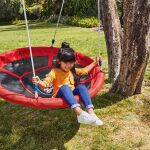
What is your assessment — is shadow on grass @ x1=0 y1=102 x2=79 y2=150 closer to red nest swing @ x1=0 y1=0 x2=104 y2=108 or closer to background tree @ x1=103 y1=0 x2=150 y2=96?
red nest swing @ x1=0 y1=0 x2=104 y2=108

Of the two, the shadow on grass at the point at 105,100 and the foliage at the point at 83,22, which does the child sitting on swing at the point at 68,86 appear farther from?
the foliage at the point at 83,22

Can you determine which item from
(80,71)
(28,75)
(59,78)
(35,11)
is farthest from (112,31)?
(35,11)

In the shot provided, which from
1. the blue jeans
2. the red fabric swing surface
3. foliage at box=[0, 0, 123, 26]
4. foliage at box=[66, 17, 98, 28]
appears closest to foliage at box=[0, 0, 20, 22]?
foliage at box=[0, 0, 123, 26]

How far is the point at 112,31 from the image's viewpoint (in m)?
6.69

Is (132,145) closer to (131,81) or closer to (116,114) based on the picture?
(116,114)

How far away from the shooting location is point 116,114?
230 inches

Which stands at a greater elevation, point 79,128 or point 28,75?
point 28,75

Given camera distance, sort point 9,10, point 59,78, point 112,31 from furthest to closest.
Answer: point 9,10, point 112,31, point 59,78

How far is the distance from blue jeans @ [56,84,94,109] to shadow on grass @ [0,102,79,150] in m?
0.72

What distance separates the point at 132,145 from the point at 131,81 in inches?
58.5

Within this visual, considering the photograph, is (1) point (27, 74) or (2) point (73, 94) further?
(1) point (27, 74)

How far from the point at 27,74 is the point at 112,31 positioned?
174cm

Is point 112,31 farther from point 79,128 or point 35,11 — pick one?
point 35,11

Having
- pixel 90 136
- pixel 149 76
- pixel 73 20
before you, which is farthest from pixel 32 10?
pixel 90 136
